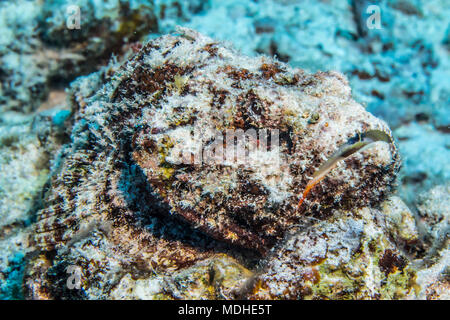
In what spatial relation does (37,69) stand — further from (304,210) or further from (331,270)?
(331,270)

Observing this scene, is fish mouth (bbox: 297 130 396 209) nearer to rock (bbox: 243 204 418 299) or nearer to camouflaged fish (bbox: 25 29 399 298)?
camouflaged fish (bbox: 25 29 399 298)

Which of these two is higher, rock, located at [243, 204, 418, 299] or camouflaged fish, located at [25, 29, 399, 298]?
camouflaged fish, located at [25, 29, 399, 298]

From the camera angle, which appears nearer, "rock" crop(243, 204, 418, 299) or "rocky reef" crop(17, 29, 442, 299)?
"rock" crop(243, 204, 418, 299)

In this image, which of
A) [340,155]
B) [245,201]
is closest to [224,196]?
[245,201]

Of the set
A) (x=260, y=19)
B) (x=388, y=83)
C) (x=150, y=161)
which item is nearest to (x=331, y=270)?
(x=150, y=161)

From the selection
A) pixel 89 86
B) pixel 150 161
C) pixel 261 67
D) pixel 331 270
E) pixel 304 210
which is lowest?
pixel 331 270

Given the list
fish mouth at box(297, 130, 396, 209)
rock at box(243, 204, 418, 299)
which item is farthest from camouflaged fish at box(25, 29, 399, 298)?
rock at box(243, 204, 418, 299)

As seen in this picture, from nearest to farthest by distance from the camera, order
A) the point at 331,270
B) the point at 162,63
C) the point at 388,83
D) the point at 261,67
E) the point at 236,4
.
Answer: the point at 331,270 → the point at 261,67 → the point at 162,63 → the point at 388,83 → the point at 236,4

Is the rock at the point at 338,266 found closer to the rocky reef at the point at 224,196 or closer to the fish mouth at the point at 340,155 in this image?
the rocky reef at the point at 224,196

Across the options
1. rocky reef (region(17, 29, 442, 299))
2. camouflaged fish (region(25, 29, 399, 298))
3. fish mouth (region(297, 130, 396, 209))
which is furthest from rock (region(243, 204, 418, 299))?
fish mouth (region(297, 130, 396, 209))
